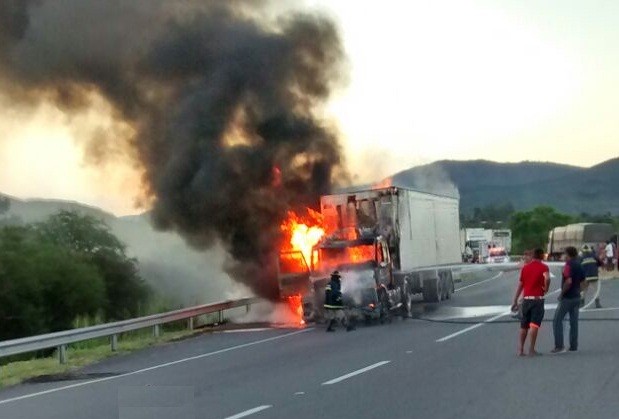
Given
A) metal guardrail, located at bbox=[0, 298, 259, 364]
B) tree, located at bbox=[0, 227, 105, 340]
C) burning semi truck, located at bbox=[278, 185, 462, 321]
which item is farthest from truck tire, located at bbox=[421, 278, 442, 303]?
tree, located at bbox=[0, 227, 105, 340]

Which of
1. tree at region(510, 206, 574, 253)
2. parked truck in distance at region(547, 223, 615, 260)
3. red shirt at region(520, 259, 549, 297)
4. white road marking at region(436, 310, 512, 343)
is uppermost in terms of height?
tree at region(510, 206, 574, 253)

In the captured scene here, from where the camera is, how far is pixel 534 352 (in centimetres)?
1565

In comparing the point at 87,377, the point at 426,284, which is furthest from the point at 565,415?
the point at 426,284

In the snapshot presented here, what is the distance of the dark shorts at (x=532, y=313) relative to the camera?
15492 millimetres

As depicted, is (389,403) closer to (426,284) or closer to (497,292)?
(426,284)

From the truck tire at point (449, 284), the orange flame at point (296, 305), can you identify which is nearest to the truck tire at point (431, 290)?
the truck tire at point (449, 284)

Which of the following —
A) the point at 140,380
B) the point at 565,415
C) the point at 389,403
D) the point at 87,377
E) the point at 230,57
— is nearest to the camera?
the point at 565,415

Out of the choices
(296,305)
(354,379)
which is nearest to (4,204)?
(296,305)

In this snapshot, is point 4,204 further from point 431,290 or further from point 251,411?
point 251,411

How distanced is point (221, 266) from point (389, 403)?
25.9 metres

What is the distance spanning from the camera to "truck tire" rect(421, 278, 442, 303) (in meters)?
31.4

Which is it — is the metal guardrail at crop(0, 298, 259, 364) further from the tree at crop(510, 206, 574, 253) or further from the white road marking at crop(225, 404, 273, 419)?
the tree at crop(510, 206, 574, 253)

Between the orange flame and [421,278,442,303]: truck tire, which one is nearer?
the orange flame

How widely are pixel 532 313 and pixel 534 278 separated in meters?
0.62
